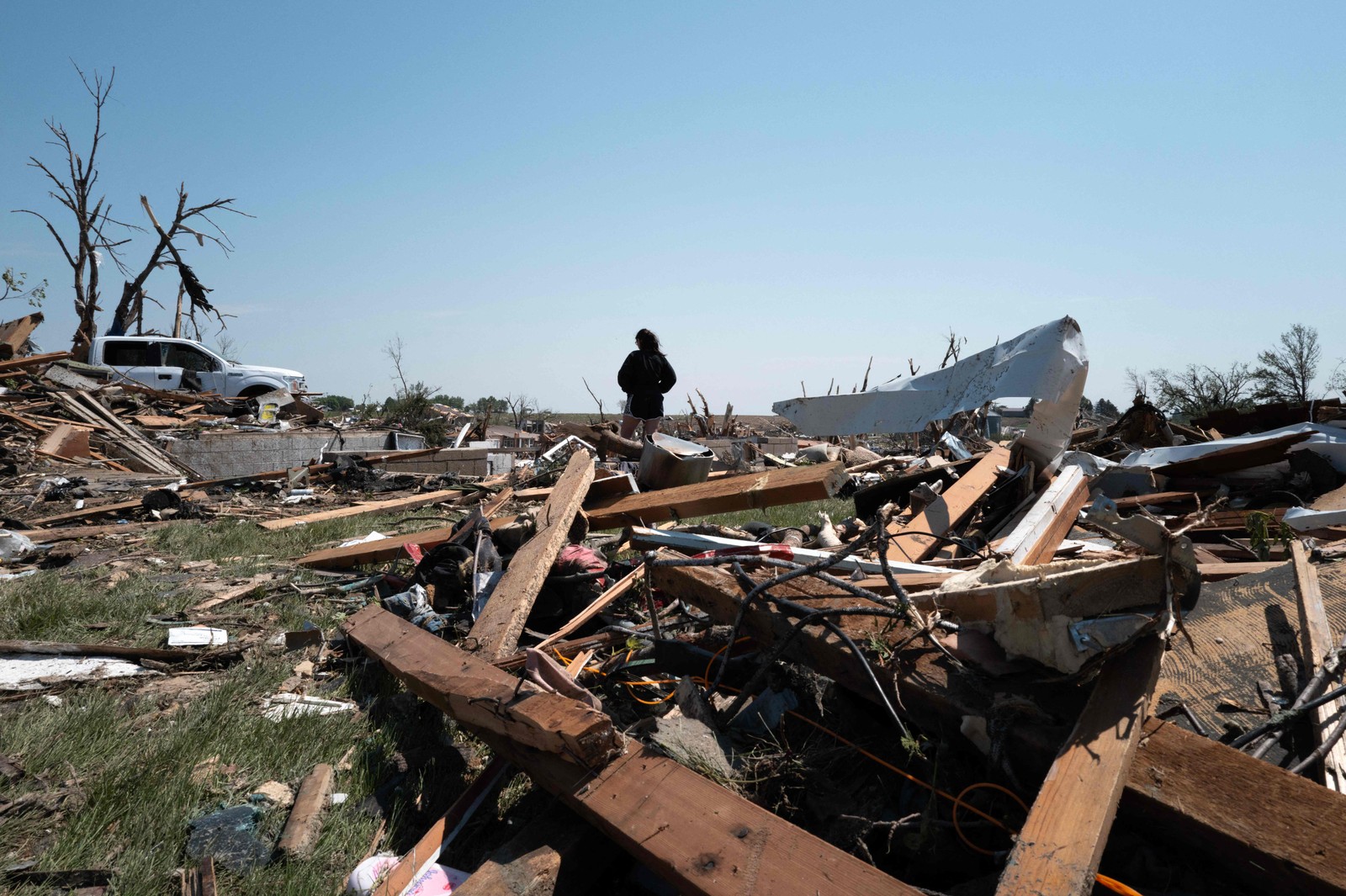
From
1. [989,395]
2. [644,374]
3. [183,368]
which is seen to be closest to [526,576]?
[989,395]

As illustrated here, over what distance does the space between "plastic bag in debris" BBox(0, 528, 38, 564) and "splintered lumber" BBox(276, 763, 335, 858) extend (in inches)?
205

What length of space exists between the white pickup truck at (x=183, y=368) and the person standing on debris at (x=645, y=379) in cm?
1213

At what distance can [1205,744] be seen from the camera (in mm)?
1770

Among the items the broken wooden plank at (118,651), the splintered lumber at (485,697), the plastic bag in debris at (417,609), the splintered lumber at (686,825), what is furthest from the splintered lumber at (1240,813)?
the broken wooden plank at (118,651)

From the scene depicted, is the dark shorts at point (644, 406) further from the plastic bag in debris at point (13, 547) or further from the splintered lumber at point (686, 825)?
the splintered lumber at point (686, 825)

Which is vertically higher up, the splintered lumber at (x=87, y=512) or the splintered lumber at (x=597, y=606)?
the splintered lumber at (x=597, y=606)

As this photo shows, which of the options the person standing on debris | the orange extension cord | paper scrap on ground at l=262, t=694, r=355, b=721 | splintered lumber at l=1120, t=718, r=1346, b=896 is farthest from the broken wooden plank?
the person standing on debris

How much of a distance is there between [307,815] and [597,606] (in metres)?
1.79

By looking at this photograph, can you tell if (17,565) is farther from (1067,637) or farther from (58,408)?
(58,408)

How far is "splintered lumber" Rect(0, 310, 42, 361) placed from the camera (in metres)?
14.6

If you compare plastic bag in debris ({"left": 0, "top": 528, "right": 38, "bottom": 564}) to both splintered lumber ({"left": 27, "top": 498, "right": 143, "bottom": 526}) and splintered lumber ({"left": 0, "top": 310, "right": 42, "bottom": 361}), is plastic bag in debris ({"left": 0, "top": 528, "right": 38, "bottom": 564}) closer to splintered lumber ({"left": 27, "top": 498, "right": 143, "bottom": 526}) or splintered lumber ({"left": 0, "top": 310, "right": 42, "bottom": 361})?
splintered lumber ({"left": 27, "top": 498, "right": 143, "bottom": 526})

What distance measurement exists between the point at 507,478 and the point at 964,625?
8652mm

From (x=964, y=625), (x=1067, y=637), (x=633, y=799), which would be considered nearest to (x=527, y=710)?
(x=633, y=799)

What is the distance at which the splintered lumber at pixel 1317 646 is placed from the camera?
191cm
